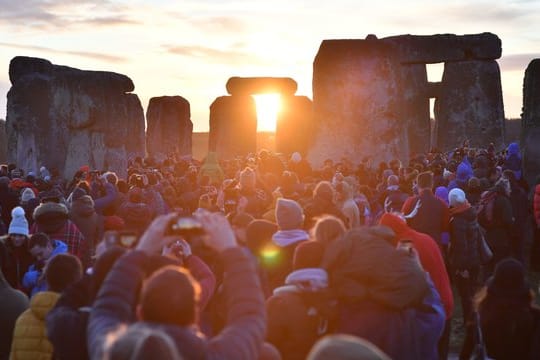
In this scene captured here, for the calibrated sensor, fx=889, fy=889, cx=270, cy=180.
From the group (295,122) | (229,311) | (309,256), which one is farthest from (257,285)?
(295,122)

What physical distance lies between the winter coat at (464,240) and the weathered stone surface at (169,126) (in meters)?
31.1

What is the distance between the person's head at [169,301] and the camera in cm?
301

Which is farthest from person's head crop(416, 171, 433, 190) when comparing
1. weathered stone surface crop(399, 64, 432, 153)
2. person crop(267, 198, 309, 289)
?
weathered stone surface crop(399, 64, 432, 153)

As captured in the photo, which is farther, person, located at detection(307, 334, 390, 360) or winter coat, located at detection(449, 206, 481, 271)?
winter coat, located at detection(449, 206, 481, 271)

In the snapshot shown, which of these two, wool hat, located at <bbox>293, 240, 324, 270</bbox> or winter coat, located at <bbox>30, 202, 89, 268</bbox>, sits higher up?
wool hat, located at <bbox>293, 240, 324, 270</bbox>

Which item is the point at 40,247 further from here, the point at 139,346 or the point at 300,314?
the point at 139,346

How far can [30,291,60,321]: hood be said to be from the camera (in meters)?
4.76

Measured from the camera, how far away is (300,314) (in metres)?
4.61

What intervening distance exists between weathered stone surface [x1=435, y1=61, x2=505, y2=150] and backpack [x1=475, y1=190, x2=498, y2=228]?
824 inches

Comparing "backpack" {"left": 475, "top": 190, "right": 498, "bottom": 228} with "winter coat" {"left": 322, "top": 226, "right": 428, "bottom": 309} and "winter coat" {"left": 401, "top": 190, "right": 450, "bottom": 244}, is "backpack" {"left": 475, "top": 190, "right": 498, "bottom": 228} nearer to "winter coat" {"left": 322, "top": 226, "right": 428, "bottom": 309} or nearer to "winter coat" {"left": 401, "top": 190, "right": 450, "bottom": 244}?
"winter coat" {"left": 401, "top": 190, "right": 450, "bottom": 244}

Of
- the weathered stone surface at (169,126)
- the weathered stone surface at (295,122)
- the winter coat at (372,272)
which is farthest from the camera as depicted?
the weathered stone surface at (169,126)

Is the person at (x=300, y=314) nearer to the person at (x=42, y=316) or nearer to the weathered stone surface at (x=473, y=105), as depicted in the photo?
the person at (x=42, y=316)

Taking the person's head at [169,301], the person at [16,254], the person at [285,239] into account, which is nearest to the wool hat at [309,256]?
the person at [285,239]

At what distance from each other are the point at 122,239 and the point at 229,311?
34.5 inches
